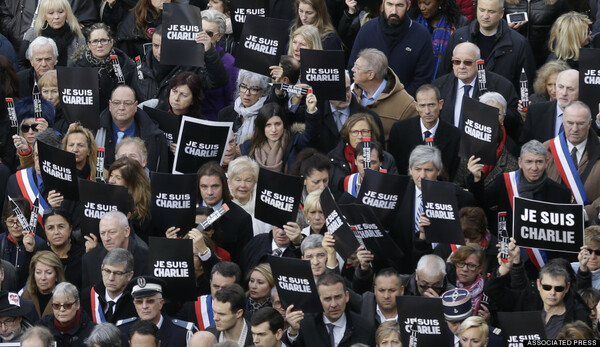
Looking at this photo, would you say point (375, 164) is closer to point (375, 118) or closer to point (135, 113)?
point (375, 118)

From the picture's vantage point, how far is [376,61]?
1606 cm

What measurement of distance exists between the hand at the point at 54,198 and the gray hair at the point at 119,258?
1.22 meters

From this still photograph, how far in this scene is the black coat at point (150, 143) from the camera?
15.9m

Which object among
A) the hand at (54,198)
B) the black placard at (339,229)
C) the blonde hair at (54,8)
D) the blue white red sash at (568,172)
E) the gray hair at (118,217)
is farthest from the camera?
the blonde hair at (54,8)

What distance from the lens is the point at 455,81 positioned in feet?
52.9

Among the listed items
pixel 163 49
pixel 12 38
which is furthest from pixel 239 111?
pixel 12 38

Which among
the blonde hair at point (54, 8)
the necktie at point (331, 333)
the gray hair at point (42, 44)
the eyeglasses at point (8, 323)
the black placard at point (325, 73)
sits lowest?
the eyeglasses at point (8, 323)

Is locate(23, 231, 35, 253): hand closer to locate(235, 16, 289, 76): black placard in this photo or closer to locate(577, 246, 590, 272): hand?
locate(235, 16, 289, 76): black placard

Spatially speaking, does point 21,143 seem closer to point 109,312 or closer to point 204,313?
point 109,312

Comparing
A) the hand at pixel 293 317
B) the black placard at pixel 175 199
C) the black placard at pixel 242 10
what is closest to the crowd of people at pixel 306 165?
the hand at pixel 293 317

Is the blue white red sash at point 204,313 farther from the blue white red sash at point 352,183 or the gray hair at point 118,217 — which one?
the blue white red sash at point 352,183

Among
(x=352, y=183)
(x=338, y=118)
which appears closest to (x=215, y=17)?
(x=338, y=118)

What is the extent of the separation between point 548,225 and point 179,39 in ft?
14.4

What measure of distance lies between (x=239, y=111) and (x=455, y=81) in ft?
6.85
